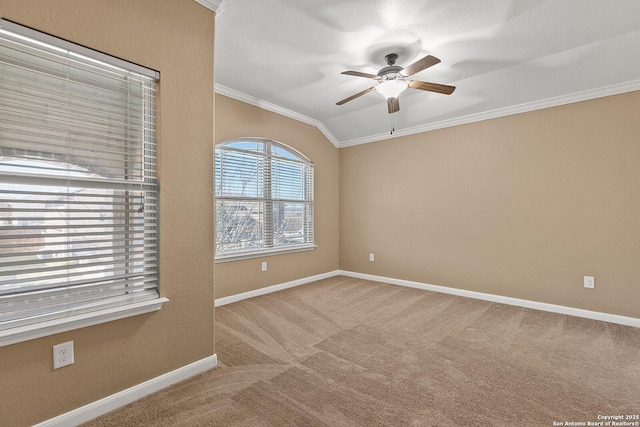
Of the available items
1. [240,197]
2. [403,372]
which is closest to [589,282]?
[403,372]

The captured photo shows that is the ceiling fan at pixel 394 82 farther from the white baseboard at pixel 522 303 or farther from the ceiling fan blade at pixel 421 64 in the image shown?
the white baseboard at pixel 522 303

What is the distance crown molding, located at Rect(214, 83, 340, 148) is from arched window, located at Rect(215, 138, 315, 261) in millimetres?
465

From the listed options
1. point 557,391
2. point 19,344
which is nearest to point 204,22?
point 19,344

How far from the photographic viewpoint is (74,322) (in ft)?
5.04

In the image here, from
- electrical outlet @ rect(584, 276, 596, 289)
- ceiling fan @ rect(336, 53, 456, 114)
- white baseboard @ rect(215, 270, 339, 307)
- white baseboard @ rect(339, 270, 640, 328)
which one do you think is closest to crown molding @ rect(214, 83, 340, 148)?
ceiling fan @ rect(336, 53, 456, 114)

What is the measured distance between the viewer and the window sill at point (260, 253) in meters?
3.60

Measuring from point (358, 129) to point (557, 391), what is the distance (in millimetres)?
3938

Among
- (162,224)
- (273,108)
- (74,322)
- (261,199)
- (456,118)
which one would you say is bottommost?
(74,322)

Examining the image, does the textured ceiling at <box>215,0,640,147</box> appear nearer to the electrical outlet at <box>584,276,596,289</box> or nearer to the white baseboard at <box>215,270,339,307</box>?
the electrical outlet at <box>584,276,596,289</box>

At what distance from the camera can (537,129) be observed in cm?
350

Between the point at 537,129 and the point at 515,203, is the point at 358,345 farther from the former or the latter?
the point at 537,129

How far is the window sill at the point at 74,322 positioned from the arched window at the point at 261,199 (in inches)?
68.6

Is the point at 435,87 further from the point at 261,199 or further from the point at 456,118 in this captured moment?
the point at 261,199

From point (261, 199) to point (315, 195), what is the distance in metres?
1.10
